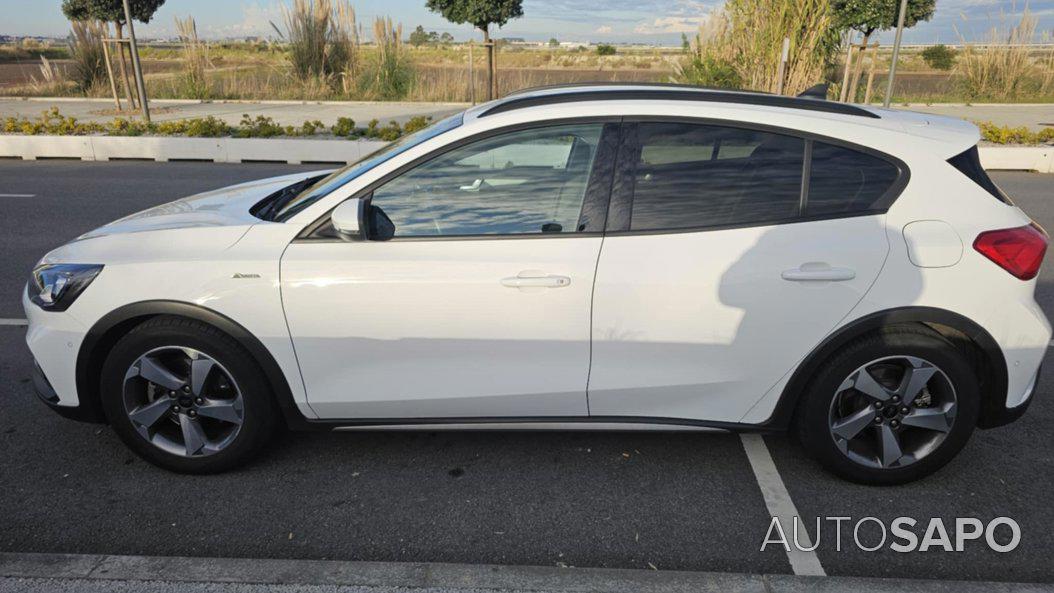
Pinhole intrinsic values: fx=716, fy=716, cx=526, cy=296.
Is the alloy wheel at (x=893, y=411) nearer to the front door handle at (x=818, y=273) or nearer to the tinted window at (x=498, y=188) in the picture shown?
the front door handle at (x=818, y=273)

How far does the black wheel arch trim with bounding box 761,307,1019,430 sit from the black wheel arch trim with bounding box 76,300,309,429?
207 cm

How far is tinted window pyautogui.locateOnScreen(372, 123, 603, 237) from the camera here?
2.98 metres

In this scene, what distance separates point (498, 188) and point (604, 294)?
654mm

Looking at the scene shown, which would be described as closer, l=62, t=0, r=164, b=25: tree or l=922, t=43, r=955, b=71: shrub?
l=62, t=0, r=164, b=25: tree

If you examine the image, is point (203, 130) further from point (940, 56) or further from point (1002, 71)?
point (940, 56)

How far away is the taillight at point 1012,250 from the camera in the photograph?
2867 millimetres

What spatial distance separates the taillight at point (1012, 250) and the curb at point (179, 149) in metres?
10.8

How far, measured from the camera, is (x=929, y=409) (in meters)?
3.02

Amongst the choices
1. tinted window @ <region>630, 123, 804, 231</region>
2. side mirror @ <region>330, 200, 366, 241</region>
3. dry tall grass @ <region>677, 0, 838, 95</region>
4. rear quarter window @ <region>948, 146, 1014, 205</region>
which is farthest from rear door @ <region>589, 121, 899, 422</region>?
dry tall grass @ <region>677, 0, 838, 95</region>

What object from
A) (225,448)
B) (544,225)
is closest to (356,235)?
(544,225)

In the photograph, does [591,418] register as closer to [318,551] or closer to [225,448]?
[318,551]

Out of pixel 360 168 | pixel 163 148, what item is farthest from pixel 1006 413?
pixel 163 148

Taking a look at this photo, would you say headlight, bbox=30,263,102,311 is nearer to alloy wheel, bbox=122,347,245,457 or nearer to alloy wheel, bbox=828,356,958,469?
alloy wheel, bbox=122,347,245,457

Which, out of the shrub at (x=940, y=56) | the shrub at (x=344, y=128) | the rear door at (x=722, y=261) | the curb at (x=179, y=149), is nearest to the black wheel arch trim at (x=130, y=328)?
the rear door at (x=722, y=261)
